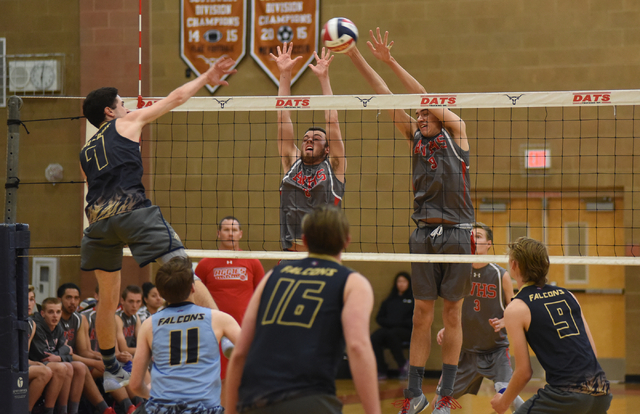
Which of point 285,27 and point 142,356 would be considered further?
point 285,27

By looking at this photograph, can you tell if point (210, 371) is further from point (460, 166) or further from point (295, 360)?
point (460, 166)

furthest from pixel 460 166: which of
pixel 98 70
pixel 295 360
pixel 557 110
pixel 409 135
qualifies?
pixel 98 70

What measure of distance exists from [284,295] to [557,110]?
318 inches

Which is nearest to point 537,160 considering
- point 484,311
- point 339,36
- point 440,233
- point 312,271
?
point 484,311

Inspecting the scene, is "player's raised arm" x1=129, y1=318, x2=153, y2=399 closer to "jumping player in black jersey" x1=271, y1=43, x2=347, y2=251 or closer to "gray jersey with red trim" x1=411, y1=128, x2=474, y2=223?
"jumping player in black jersey" x1=271, y1=43, x2=347, y2=251

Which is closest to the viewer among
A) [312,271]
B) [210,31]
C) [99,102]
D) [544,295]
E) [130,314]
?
[312,271]

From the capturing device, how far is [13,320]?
479 centimetres

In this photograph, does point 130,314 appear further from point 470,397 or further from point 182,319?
point 182,319

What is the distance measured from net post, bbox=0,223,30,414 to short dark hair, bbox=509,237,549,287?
3.48 meters

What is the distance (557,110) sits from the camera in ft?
32.0

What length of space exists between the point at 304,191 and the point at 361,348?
129 inches

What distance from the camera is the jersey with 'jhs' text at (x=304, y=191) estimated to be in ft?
18.8

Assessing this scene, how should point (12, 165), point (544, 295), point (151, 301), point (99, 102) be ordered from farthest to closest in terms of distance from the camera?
point (151, 301) < point (12, 165) < point (99, 102) < point (544, 295)

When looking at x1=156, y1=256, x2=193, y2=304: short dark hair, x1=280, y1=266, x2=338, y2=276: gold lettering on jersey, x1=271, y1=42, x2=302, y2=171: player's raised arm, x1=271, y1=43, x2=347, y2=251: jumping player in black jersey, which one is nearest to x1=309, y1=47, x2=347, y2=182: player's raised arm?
x1=271, y1=43, x2=347, y2=251: jumping player in black jersey
